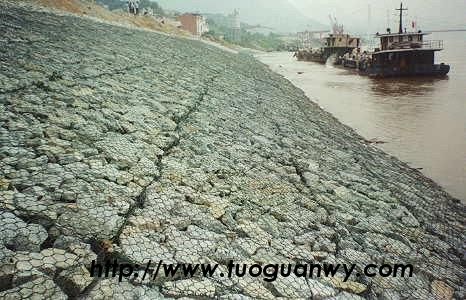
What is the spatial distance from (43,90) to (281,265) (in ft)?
14.5

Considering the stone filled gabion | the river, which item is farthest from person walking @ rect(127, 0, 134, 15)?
the stone filled gabion

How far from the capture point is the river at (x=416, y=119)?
10.2m

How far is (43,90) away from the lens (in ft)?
17.9

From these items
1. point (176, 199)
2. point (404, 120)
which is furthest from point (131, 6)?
point (176, 199)

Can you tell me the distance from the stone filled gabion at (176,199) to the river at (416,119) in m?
2.38

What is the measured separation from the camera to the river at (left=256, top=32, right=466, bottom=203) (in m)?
10.2

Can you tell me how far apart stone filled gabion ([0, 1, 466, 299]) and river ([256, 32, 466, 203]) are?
2.38 metres

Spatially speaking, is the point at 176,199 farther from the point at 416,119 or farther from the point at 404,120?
the point at 416,119

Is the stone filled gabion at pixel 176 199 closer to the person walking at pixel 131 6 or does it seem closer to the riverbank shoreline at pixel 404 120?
the riverbank shoreline at pixel 404 120

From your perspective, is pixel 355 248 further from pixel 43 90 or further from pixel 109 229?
pixel 43 90

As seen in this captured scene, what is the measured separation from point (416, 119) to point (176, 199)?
52.0 feet

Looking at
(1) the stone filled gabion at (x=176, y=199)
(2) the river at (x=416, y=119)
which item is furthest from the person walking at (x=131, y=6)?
(1) the stone filled gabion at (x=176, y=199)

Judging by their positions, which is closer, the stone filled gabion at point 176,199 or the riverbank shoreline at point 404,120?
the stone filled gabion at point 176,199

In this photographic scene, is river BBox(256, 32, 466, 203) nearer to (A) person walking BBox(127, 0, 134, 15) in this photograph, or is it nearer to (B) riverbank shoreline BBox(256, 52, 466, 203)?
(B) riverbank shoreline BBox(256, 52, 466, 203)
